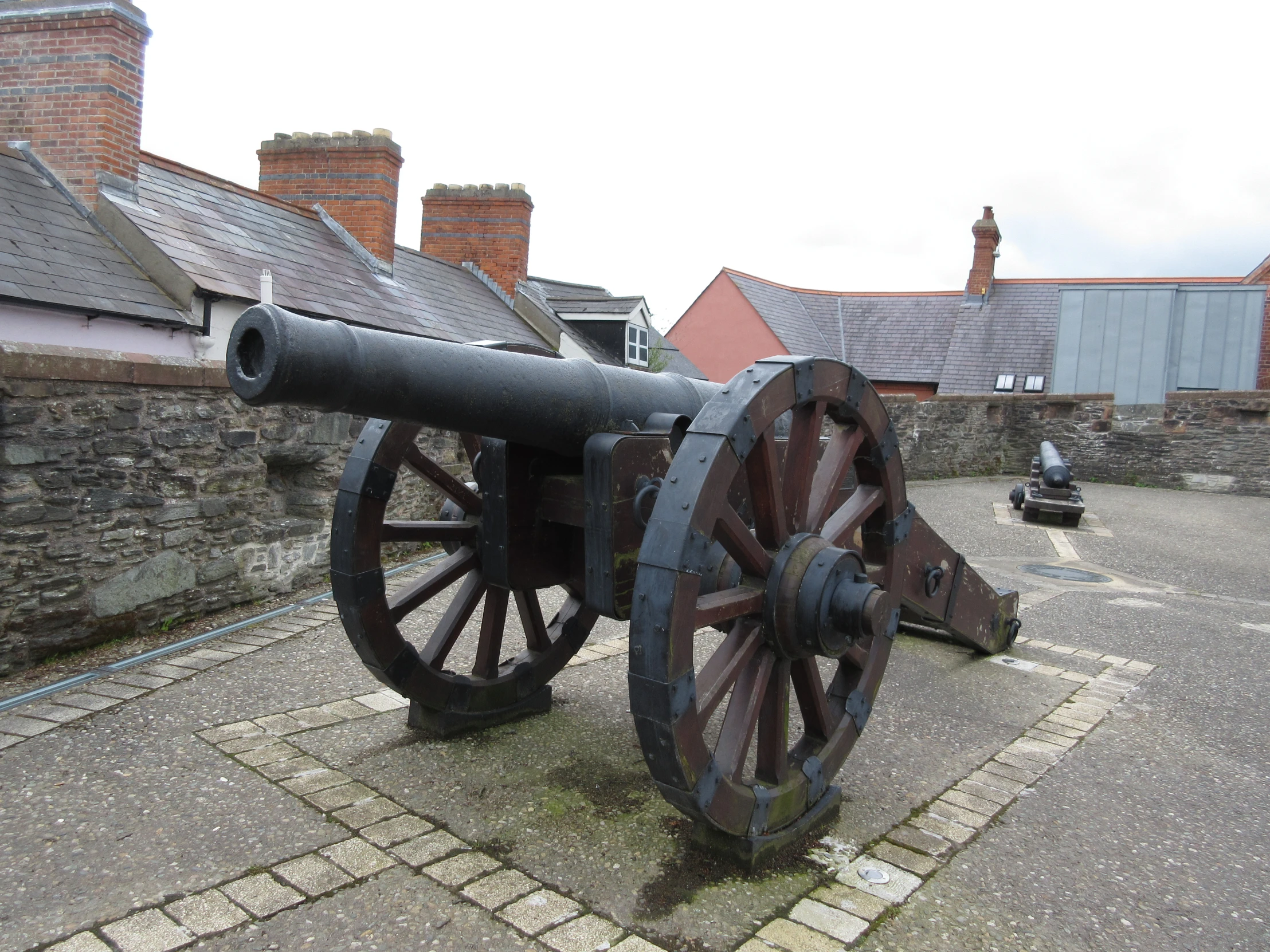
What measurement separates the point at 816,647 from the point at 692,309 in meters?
27.7

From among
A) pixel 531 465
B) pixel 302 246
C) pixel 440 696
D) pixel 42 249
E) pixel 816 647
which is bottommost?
pixel 440 696

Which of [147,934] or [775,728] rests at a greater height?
[775,728]

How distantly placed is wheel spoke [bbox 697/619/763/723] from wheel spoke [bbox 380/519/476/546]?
1.38 m

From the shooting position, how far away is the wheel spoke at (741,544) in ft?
8.44

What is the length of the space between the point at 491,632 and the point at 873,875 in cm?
173

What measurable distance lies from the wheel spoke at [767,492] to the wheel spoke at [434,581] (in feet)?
4.65

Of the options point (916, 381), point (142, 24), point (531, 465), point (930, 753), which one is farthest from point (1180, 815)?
point (916, 381)

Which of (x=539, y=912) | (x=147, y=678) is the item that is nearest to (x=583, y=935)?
(x=539, y=912)

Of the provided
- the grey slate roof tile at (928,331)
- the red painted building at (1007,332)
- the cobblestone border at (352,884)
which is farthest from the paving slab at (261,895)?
the grey slate roof tile at (928,331)

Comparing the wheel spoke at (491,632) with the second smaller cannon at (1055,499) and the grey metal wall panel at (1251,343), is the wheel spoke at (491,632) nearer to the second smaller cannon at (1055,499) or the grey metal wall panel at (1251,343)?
the second smaller cannon at (1055,499)

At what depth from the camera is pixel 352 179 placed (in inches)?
525

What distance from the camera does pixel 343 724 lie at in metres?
3.83

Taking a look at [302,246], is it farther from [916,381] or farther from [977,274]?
[977,274]

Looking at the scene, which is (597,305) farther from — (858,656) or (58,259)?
(858,656)
